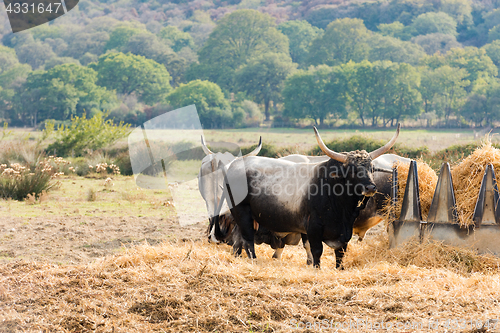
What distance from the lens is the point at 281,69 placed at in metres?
89.0

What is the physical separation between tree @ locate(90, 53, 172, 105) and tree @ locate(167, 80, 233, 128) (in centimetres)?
987

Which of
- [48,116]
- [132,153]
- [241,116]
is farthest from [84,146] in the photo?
[48,116]

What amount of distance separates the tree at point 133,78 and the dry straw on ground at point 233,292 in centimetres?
8923

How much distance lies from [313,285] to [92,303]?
2.55 m

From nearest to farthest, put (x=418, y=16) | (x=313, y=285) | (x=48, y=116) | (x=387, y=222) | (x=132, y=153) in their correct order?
1. (x=313, y=285)
2. (x=387, y=222)
3. (x=132, y=153)
4. (x=48, y=116)
5. (x=418, y=16)

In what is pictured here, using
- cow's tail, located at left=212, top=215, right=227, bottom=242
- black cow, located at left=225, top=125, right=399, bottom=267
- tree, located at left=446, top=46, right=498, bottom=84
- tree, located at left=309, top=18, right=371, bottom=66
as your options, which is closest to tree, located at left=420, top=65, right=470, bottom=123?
tree, located at left=446, top=46, right=498, bottom=84

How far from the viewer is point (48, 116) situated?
79.2 meters

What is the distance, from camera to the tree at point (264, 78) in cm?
8638

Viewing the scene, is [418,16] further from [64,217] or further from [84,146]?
[64,217]

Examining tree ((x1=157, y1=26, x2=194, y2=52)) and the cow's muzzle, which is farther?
tree ((x1=157, y1=26, x2=194, y2=52))

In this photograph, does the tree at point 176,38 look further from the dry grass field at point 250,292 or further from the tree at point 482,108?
the dry grass field at point 250,292

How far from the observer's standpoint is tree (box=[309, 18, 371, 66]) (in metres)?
100

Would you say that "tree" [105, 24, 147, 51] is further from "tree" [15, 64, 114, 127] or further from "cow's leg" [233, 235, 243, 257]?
"cow's leg" [233, 235, 243, 257]

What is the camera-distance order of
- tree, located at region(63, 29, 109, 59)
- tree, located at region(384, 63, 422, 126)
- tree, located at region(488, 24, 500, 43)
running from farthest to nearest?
tree, located at region(63, 29, 109, 59), tree, located at region(488, 24, 500, 43), tree, located at region(384, 63, 422, 126)
